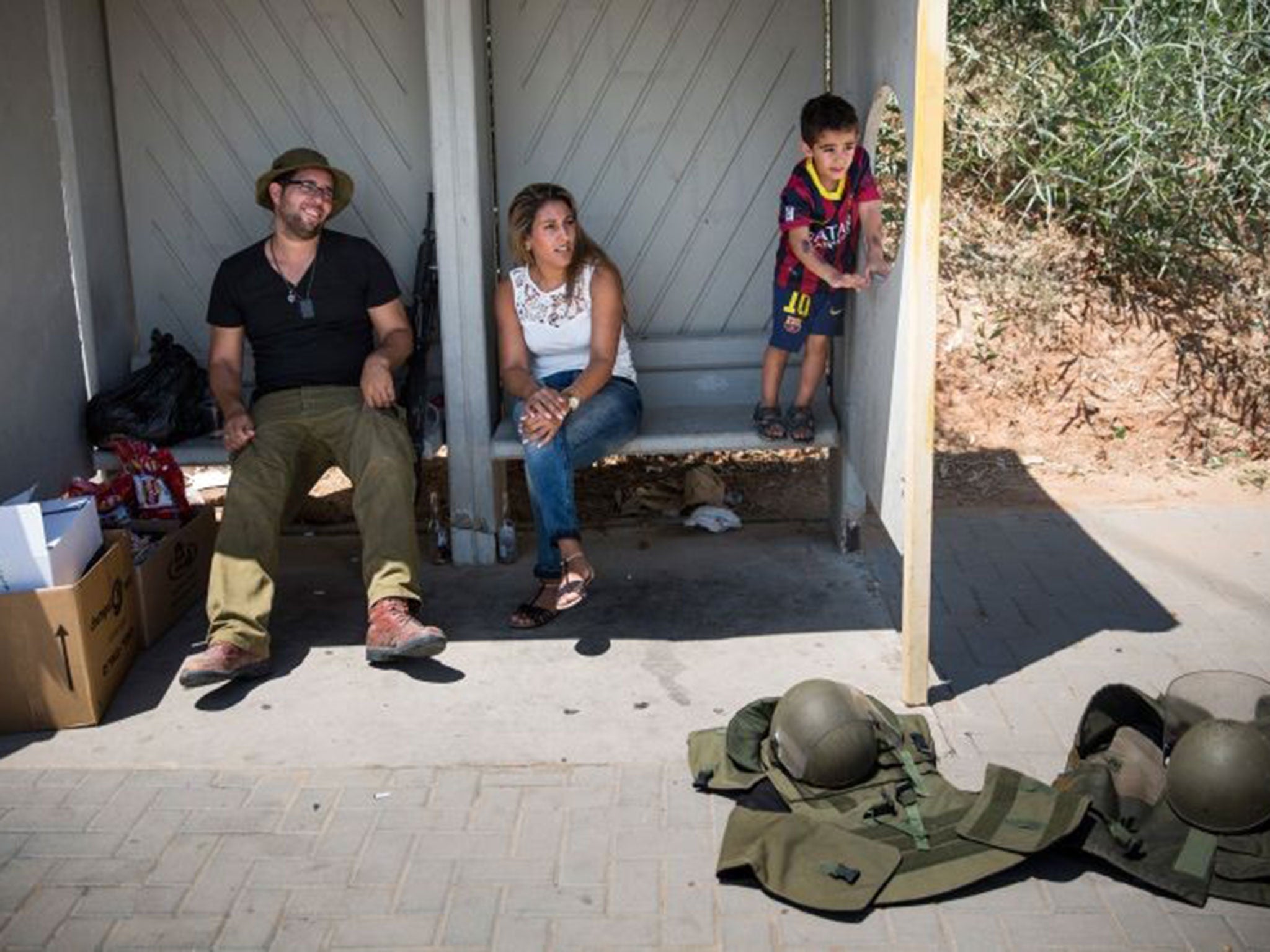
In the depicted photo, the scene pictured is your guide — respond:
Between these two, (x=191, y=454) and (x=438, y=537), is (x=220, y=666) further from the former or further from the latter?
(x=438, y=537)

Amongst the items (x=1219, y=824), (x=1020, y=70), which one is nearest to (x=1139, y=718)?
(x=1219, y=824)

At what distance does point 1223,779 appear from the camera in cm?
384

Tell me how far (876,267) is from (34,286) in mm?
3309

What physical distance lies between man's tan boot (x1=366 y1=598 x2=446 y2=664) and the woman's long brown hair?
1.50 m

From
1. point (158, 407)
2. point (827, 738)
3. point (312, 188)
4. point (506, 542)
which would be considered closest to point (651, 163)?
point (312, 188)

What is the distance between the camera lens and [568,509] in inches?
224

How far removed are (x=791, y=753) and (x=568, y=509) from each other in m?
1.72

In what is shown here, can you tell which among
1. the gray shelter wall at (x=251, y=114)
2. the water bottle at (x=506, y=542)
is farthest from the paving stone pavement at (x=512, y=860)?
the gray shelter wall at (x=251, y=114)

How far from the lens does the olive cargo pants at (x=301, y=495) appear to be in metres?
5.19

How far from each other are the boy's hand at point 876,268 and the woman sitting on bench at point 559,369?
996 millimetres

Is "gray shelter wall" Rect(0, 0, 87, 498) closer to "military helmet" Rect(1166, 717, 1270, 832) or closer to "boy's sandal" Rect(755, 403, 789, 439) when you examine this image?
"boy's sandal" Rect(755, 403, 789, 439)

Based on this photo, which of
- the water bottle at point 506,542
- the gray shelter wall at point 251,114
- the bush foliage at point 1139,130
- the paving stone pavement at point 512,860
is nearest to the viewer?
the paving stone pavement at point 512,860

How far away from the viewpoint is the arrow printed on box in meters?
4.77

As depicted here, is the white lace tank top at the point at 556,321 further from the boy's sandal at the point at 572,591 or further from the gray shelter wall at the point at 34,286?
the gray shelter wall at the point at 34,286
